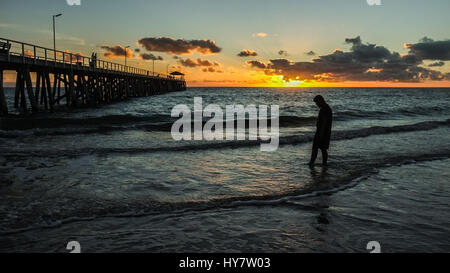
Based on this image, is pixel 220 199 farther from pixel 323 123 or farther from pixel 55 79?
pixel 55 79

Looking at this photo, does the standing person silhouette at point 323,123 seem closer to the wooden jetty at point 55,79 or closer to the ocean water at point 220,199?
the ocean water at point 220,199

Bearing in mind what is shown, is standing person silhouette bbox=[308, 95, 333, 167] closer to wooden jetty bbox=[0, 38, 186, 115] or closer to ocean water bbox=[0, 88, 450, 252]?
ocean water bbox=[0, 88, 450, 252]

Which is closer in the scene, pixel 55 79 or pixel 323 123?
pixel 323 123

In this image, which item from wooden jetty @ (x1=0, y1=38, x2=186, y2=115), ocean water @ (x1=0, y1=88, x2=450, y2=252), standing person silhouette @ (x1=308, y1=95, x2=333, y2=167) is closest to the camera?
ocean water @ (x1=0, y1=88, x2=450, y2=252)

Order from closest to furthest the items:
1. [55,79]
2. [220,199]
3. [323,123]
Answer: [220,199] < [323,123] < [55,79]

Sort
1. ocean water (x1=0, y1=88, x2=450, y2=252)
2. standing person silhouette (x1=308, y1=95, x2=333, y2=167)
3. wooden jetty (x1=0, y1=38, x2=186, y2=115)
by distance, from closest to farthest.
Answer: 1. ocean water (x1=0, y1=88, x2=450, y2=252)
2. standing person silhouette (x1=308, y1=95, x2=333, y2=167)
3. wooden jetty (x1=0, y1=38, x2=186, y2=115)

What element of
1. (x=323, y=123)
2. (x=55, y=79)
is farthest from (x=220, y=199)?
(x=55, y=79)

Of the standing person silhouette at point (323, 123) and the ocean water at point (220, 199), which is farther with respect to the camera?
the standing person silhouette at point (323, 123)

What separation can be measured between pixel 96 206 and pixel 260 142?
8.03 metres

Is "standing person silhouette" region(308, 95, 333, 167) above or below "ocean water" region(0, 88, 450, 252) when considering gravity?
above

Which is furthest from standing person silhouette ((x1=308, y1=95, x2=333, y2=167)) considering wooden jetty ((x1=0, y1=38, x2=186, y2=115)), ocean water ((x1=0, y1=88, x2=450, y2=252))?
wooden jetty ((x1=0, y1=38, x2=186, y2=115))

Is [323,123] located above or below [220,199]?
above

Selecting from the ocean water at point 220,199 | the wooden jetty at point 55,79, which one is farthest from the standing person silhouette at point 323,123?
the wooden jetty at point 55,79
